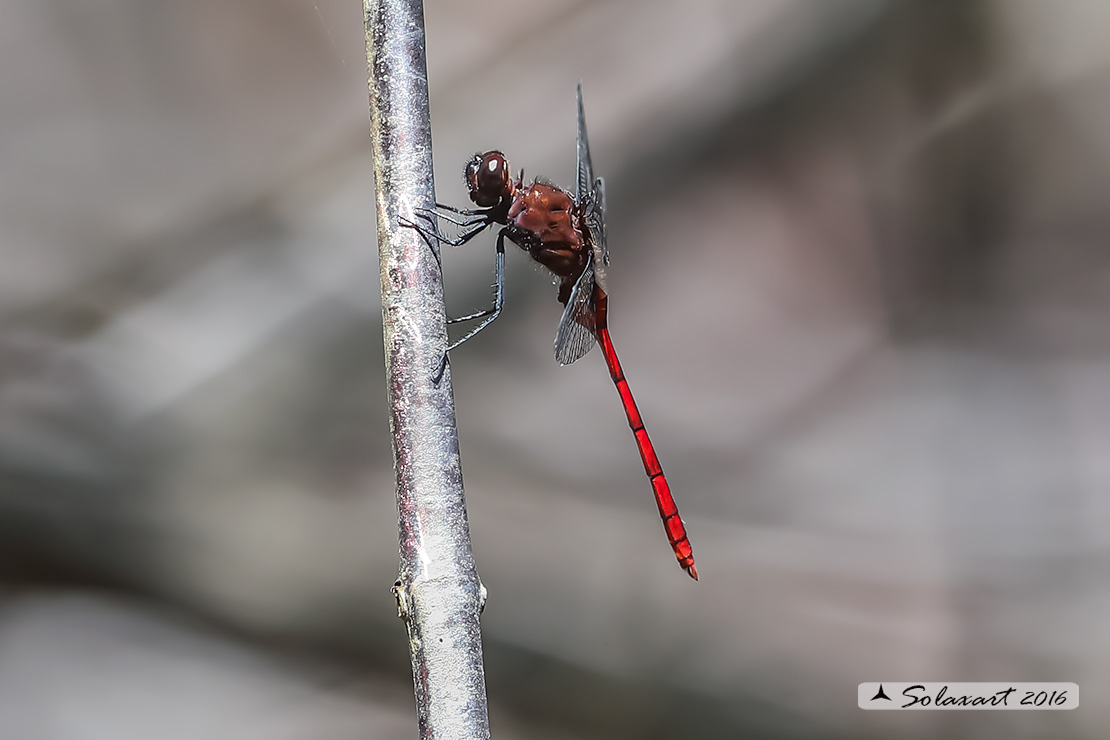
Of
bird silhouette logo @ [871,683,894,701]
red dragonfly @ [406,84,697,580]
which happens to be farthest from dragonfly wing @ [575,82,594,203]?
bird silhouette logo @ [871,683,894,701]

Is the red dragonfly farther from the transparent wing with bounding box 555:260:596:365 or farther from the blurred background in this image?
the blurred background

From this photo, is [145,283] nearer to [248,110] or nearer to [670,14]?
[248,110]

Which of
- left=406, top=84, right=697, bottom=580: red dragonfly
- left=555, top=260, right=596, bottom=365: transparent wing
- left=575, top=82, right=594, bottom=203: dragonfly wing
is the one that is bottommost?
Result: left=555, top=260, right=596, bottom=365: transparent wing

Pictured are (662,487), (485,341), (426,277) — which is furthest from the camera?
(485,341)

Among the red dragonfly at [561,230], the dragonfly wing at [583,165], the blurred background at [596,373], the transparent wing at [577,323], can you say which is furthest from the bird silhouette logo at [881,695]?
the dragonfly wing at [583,165]

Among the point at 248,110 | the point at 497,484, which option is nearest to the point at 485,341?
the point at 497,484

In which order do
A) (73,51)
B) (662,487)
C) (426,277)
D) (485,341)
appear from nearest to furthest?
1. (426,277)
2. (662,487)
3. (73,51)
4. (485,341)

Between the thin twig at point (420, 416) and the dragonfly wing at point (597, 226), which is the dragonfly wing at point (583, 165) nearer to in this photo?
the dragonfly wing at point (597, 226)

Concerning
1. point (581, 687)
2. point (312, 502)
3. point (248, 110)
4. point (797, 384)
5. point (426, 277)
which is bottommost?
point (581, 687)
